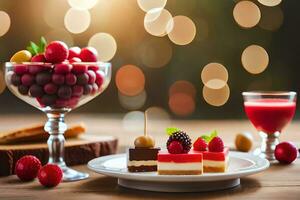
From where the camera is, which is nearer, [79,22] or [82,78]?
[82,78]

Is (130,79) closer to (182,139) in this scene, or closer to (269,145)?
(269,145)

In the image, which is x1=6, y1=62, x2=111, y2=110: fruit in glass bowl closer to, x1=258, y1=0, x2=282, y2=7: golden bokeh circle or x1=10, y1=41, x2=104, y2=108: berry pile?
x1=10, y1=41, x2=104, y2=108: berry pile

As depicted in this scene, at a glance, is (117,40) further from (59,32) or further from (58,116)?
(58,116)

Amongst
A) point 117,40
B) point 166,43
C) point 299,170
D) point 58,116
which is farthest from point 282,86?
point 58,116

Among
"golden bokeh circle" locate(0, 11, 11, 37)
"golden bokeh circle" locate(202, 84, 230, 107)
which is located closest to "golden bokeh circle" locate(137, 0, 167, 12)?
"golden bokeh circle" locate(202, 84, 230, 107)

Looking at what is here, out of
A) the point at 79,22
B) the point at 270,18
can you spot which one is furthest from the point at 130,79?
the point at 270,18

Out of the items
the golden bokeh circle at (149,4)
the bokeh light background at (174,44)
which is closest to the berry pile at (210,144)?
the bokeh light background at (174,44)
